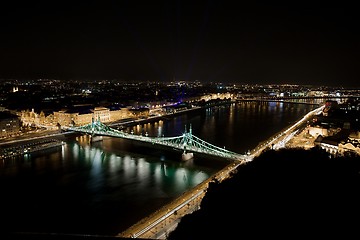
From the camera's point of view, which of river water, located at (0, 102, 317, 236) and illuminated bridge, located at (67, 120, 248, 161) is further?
illuminated bridge, located at (67, 120, 248, 161)

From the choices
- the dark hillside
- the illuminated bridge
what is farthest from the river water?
the dark hillside

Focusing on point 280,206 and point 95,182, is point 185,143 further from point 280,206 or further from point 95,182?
point 280,206

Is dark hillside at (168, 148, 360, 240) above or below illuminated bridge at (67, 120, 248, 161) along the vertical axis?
above

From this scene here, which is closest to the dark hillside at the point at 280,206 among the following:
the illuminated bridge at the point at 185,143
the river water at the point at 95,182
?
the river water at the point at 95,182

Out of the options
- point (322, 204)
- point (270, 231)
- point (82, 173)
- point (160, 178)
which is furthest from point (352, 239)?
point (82, 173)

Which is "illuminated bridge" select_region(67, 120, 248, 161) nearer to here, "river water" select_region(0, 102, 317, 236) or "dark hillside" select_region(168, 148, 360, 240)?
"river water" select_region(0, 102, 317, 236)

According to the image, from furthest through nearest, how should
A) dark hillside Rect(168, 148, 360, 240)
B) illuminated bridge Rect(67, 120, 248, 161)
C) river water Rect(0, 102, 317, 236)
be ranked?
illuminated bridge Rect(67, 120, 248, 161), river water Rect(0, 102, 317, 236), dark hillside Rect(168, 148, 360, 240)

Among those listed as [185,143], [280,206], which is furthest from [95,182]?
[280,206]

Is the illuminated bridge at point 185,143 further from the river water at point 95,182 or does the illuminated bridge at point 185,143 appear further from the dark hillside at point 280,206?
the dark hillside at point 280,206

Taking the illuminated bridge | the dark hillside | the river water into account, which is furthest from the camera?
the illuminated bridge
